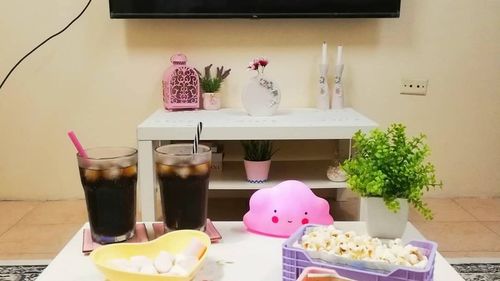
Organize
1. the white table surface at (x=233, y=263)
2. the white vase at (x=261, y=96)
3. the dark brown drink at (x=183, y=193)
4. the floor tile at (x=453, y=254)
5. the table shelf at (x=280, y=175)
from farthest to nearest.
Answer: the white vase at (x=261, y=96) → the table shelf at (x=280, y=175) → the floor tile at (x=453, y=254) → the dark brown drink at (x=183, y=193) → the white table surface at (x=233, y=263)

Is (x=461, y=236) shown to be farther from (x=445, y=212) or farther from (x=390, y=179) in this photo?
(x=390, y=179)

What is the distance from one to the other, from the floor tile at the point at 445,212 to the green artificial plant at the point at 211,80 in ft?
3.25

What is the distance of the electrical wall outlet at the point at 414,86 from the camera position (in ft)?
7.52

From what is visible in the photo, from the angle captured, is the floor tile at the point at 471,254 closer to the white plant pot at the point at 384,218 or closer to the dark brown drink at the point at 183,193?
the white plant pot at the point at 384,218

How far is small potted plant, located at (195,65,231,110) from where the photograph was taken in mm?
2199

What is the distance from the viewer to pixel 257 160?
1951mm

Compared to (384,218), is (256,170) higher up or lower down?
lower down

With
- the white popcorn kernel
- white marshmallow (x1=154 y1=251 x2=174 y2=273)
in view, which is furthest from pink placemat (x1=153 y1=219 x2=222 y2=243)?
the white popcorn kernel

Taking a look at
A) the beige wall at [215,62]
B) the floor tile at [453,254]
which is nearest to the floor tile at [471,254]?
the floor tile at [453,254]

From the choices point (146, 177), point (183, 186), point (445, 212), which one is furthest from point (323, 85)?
point (183, 186)

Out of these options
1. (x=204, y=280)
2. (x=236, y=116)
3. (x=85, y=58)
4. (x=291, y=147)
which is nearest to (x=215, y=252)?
(x=204, y=280)

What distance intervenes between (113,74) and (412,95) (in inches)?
54.3

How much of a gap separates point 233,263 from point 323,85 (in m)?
1.46

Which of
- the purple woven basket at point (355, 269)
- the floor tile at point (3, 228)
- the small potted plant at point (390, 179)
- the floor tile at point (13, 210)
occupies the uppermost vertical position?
the small potted plant at point (390, 179)
